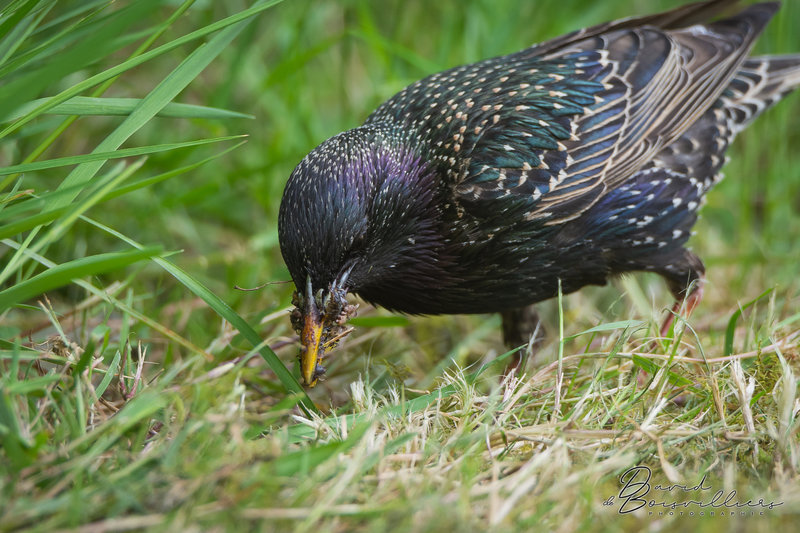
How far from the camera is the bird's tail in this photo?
4.16 m

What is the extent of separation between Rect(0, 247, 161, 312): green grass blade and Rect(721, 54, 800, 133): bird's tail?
3.23 metres

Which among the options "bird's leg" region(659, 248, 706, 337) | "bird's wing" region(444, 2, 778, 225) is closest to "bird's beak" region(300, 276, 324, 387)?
"bird's wing" region(444, 2, 778, 225)

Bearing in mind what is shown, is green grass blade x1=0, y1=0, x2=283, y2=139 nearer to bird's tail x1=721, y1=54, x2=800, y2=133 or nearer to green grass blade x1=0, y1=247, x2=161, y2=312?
green grass blade x1=0, y1=247, x2=161, y2=312

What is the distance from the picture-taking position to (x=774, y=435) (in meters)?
2.43

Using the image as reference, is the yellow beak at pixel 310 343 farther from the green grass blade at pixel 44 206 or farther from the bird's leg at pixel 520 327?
the bird's leg at pixel 520 327

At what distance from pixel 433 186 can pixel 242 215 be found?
1992mm

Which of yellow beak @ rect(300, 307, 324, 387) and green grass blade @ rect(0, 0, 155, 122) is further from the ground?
green grass blade @ rect(0, 0, 155, 122)

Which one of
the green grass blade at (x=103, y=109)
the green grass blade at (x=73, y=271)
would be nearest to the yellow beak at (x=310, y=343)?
the green grass blade at (x=73, y=271)

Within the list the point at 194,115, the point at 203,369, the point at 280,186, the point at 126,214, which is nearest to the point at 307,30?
the point at 280,186

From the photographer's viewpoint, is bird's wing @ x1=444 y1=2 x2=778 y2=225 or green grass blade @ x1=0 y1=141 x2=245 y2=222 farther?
bird's wing @ x1=444 y1=2 x2=778 y2=225

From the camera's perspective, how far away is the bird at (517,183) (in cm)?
280
